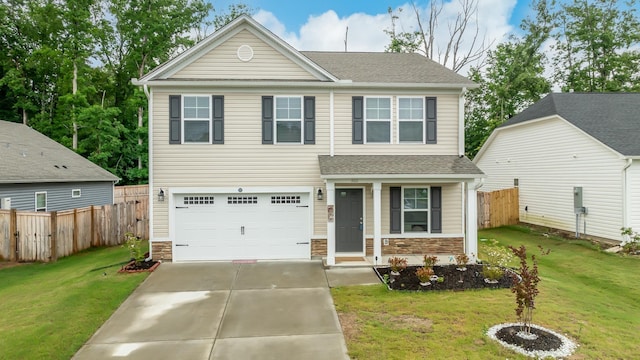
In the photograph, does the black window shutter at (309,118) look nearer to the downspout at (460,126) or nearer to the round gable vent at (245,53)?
the round gable vent at (245,53)

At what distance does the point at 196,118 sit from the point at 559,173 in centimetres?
1533

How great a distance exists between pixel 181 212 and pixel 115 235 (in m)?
5.13

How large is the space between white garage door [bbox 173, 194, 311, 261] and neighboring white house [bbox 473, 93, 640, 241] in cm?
1143

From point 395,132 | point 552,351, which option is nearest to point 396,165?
point 395,132

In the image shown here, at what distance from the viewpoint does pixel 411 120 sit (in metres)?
11.4

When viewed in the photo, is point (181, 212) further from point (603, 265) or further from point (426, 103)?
→ point (603, 265)

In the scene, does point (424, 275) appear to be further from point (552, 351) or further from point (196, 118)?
point (196, 118)

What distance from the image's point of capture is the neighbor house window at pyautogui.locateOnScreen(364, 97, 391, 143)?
11.3 metres

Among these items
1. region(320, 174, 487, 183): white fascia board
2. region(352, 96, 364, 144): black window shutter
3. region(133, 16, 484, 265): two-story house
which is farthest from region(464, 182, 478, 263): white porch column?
region(352, 96, 364, 144): black window shutter

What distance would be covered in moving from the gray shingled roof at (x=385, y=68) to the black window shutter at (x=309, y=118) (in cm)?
134

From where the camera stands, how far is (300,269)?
32.6 ft

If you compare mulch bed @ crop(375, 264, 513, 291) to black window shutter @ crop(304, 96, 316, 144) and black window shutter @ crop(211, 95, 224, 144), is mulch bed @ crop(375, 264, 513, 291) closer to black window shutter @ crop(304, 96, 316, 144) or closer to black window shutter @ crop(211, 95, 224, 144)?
black window shutter @ crop(304, 96, 316, 144)

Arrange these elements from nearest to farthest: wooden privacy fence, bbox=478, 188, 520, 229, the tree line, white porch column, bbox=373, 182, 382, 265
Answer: white porch column, bbox=373, 182, 382, 265 < wooden privacy fence, bbox=478, 188, 520, 229 < the tree line

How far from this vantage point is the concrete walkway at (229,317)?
17.8ft
